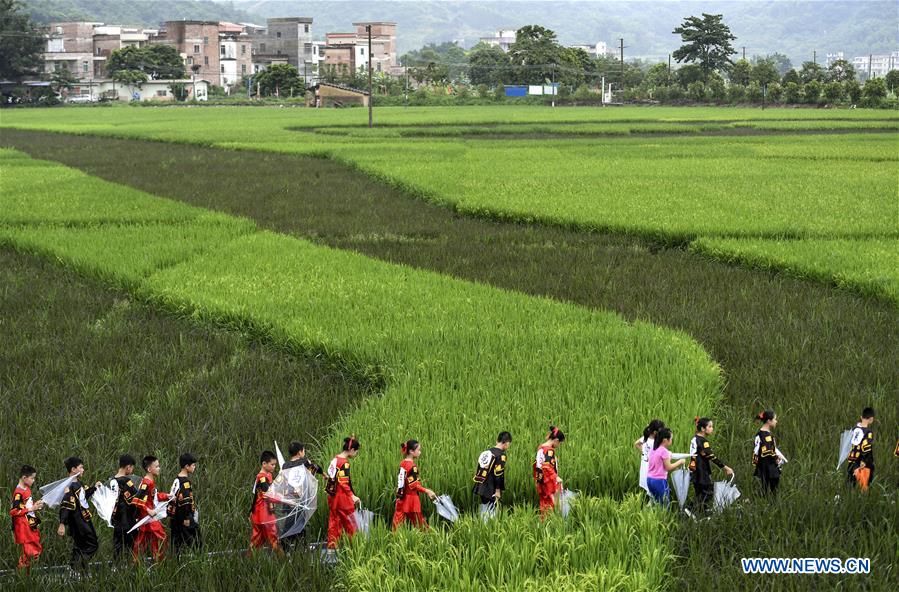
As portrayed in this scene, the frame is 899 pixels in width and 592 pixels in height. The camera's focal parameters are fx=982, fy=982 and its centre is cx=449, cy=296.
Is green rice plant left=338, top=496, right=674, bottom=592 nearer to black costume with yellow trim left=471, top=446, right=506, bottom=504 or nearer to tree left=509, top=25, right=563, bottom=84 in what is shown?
black costume with yellow trim left=471, top=446, right=506, bottom=504

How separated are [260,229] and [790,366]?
31.9 feet

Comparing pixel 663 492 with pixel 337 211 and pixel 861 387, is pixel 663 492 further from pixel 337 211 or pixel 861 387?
pixel 337 211

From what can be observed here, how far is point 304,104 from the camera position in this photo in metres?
90.8

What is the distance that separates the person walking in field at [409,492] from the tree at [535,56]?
3686 inches

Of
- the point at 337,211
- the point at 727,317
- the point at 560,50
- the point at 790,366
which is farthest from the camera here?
the point at 560,50

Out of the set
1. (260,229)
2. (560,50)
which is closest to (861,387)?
(260,229)

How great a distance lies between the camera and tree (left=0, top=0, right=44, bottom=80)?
269 feet

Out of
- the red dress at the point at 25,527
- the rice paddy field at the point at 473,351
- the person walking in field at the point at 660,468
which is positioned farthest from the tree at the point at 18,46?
the person walking in field at the point at 660,468

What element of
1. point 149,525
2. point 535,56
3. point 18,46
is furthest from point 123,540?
point 535,56

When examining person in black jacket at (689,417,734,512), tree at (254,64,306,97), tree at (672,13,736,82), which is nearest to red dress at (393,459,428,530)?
person in black jacket at (689,417,734,512)

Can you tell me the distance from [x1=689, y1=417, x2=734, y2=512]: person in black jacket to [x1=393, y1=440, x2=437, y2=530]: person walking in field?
128 cm

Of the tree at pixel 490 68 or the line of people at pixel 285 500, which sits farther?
the tree at pixel 490 68

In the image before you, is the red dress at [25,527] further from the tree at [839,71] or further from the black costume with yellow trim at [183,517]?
the tree at [839,71]

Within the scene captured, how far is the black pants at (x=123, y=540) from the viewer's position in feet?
14.5
